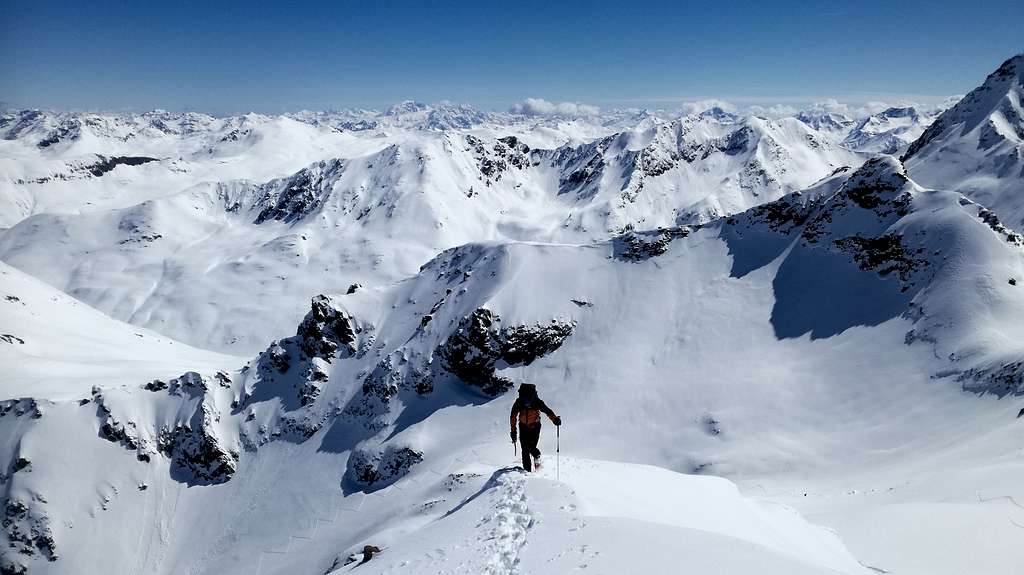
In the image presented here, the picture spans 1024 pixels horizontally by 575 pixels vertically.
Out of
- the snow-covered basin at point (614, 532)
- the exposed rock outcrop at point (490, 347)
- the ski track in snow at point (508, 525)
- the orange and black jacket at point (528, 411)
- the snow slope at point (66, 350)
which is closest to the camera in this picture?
the snow-covered basin at point (614, 532)

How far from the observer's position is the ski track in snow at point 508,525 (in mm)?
12516

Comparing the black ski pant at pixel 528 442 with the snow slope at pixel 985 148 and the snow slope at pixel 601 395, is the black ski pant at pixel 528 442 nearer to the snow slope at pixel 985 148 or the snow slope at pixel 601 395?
the snow slope at pixel 601 395

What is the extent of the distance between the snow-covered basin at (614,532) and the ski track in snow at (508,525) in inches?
1.4

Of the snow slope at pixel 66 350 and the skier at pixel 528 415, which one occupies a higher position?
the skier at pixel 528 415

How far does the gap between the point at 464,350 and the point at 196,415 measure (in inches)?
1665

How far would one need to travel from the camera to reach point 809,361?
5216 cm

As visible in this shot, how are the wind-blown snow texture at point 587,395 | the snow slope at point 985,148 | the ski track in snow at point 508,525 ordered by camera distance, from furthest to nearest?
the snow slope at point 985,148 < the wind-blown snow texture at point 587,395 < the ski track in snow at point 508,525

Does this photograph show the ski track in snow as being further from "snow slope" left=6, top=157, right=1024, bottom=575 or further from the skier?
"snow slope" left=6, top=157, right=1024, bottom=575

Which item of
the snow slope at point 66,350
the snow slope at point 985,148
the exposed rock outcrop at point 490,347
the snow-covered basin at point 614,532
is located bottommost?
the snow slope at point 66,350

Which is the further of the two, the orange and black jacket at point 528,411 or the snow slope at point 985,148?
the snow slope at point 985,148

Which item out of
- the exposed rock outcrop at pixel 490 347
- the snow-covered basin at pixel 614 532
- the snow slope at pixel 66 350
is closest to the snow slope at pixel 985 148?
the exposed rock outcrop at pixel 490 347

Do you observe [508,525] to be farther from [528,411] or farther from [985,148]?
[985,148]

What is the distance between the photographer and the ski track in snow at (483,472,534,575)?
41.1 ft

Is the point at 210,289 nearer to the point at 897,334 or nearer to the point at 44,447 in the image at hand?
the point at 44,447
